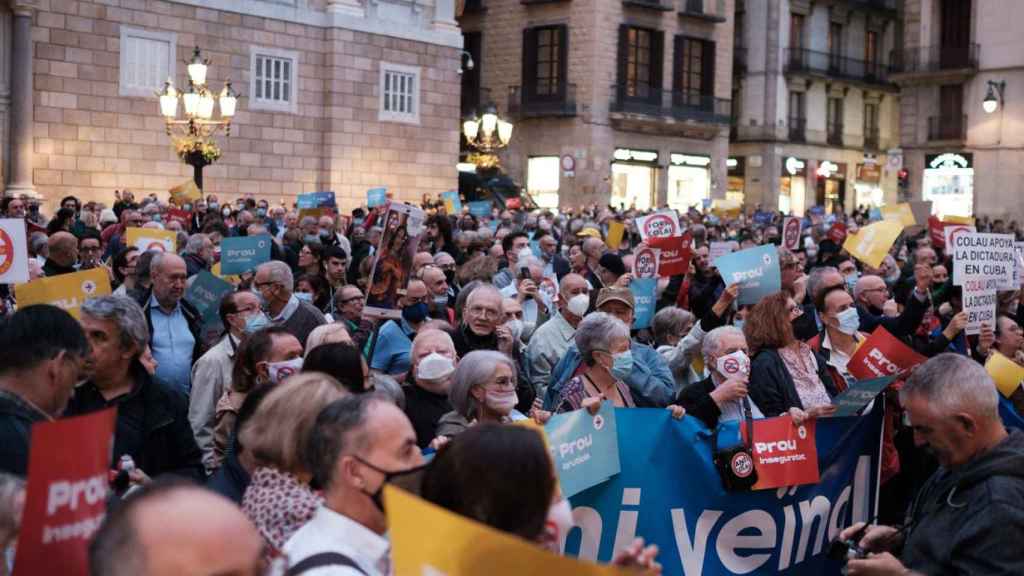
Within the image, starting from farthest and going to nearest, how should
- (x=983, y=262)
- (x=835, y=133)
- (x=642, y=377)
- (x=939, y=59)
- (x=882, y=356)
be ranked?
1. (x=835, y=133)
2. (x=939, y=59)
3. (x=983, y=262)
4. (x=882, y=356)
5. (x=642, y=377)

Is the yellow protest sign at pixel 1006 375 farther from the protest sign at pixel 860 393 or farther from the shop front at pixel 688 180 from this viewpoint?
the shop front at pixel 688 180

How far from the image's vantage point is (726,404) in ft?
21.5

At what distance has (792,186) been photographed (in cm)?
4956

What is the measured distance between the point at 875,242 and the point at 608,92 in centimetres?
2825

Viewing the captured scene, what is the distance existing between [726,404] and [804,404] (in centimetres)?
47

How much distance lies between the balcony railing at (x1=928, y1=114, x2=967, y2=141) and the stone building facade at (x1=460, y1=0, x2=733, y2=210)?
8179 mm

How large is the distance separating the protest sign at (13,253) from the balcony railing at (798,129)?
4312 centimetres

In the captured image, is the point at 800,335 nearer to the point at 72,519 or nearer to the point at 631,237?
the point at 72,519

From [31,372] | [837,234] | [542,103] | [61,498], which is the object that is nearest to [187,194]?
[837,234]

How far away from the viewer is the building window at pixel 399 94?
97.2 feet

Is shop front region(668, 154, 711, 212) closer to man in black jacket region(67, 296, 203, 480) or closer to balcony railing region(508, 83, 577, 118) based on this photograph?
balcony railing region(508, 83, 577, 118)

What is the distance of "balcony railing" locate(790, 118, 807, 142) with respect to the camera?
1935 inches

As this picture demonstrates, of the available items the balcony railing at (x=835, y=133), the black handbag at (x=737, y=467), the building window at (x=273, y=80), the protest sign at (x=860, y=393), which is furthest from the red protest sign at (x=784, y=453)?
the balcony railing at (x=835, y=133)

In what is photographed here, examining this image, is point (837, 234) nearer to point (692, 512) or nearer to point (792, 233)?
point (792, 233)
